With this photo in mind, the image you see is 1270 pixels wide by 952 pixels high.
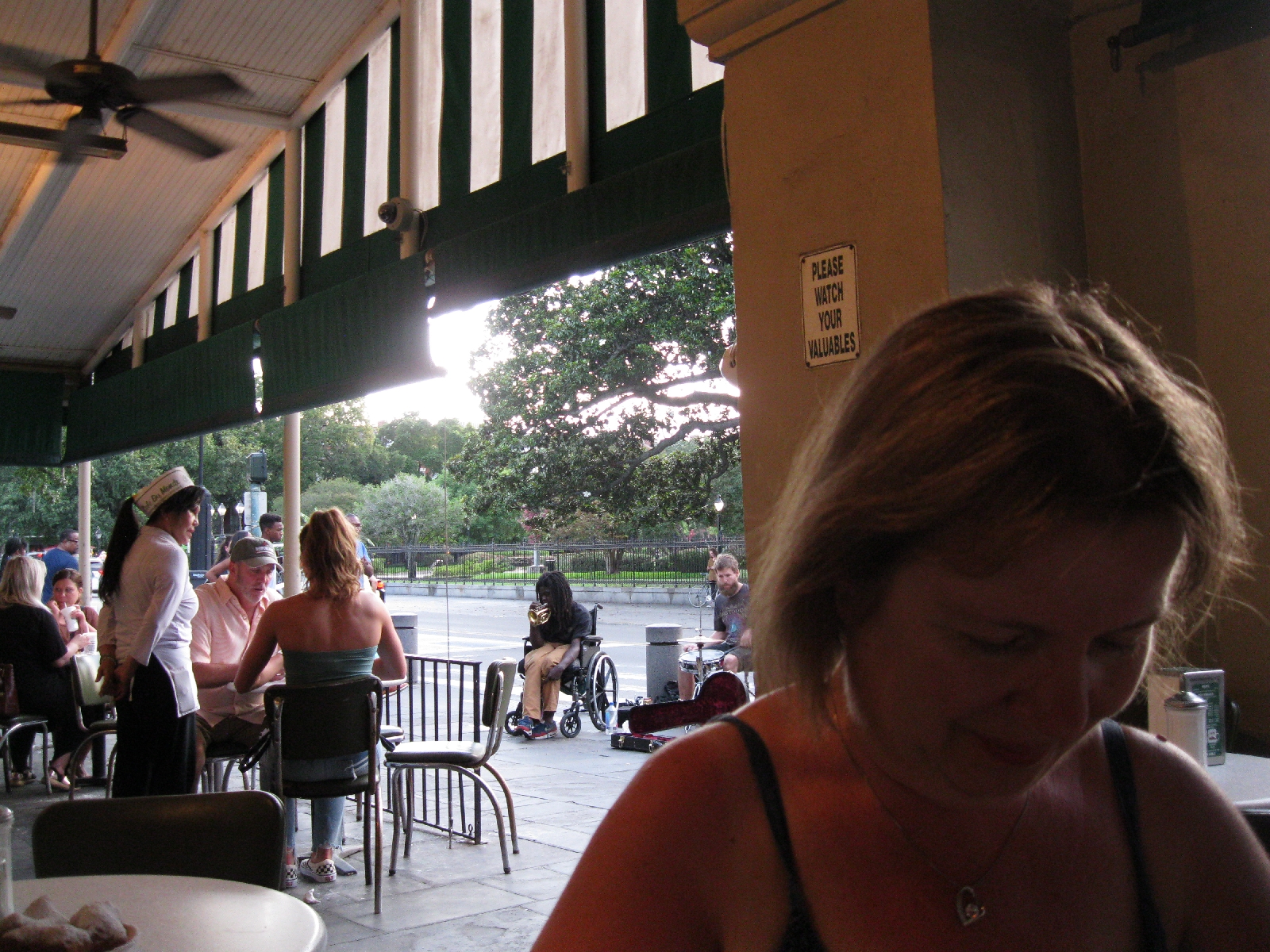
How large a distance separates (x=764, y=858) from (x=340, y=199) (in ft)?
23.3

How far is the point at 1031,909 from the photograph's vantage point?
0.82m

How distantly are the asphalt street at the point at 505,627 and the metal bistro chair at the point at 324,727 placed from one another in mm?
5619

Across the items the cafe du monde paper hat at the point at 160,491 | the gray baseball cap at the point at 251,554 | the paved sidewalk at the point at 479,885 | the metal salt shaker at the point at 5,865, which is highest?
the cafe du monde paper hat at the point at 160,491

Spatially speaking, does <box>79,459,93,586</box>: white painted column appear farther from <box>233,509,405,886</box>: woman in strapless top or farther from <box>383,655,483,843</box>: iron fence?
<box>233,509,405,886</box>: woman in strapless top

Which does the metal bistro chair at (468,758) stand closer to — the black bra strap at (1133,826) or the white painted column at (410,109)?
the white painted column at (410,109)

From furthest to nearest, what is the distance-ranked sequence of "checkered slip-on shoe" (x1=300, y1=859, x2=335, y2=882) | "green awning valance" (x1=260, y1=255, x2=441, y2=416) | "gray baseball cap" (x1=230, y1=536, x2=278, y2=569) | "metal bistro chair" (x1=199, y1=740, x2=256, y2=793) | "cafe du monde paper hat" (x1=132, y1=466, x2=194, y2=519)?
"green awning valance" (x1=260, y1=255, x2=441, y2=416) < "gray baseball cap" (x1=230, y1=536, x2=278, y2=569) < "metal bistro chair" (x1=199, y1=740, x2=256, y2=793) < "checkered slip-on shoe" (x1=300, y1=859, x2=335, y2=882) < "cafe du monde paper hat" (x1=132, y1=466, x2=194, y2=519)

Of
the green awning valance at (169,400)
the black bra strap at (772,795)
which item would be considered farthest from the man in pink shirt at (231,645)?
the black bra strap at (772,795)

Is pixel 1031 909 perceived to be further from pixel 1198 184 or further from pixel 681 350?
pixel 681 350

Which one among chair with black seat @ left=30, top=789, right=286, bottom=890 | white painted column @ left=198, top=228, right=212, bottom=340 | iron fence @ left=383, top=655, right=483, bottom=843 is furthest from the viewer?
white painted column @ left=198, top=228, right=212, bottom=340

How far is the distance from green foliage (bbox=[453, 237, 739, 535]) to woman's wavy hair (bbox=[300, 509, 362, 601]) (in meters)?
8.59

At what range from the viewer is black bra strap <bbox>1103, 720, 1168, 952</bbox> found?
843mm

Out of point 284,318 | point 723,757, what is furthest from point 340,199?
point 723,757

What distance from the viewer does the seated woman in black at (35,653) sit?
601 cm

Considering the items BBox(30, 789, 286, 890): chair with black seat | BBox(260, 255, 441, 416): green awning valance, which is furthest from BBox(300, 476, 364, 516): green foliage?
BBox(30, 789, 286, 890): chair with black seat
